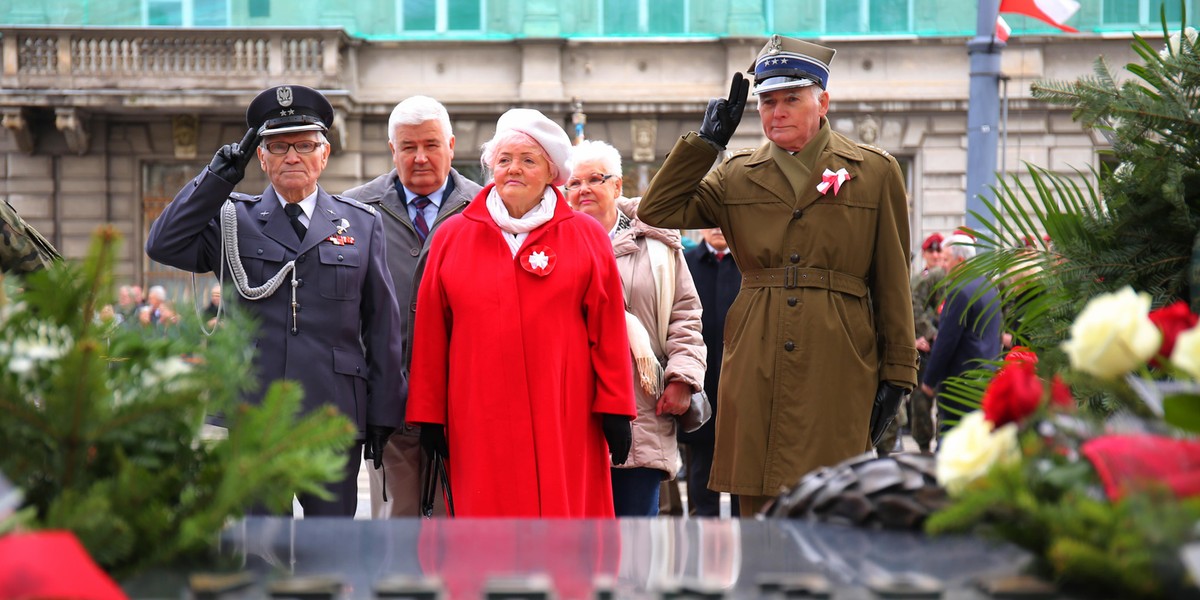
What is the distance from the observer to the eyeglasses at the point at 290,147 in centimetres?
525

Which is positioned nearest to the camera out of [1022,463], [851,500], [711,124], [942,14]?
[1022,463]

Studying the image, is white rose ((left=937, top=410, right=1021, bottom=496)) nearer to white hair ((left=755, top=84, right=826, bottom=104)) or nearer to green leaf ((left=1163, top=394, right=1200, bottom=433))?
green leaf ((left=1163, top=394, right=1200, bottom=433))

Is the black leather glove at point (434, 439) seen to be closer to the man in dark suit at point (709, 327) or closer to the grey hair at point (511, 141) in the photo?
the grey hair at point (511, 141)

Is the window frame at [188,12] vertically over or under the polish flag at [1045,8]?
over

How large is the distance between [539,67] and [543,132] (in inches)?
660

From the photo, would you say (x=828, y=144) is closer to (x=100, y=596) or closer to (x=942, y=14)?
(x=100, y=596)

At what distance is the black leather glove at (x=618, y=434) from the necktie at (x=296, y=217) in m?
1.31

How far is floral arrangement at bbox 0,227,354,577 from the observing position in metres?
1.79

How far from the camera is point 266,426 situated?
74.7 inches

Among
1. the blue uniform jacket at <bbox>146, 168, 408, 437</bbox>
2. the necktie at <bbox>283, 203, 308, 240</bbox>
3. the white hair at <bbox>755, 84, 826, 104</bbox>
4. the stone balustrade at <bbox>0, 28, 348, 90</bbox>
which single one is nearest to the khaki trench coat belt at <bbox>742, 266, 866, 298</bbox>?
the white hair at <bbox>755, 84, 826, 104</bbox>

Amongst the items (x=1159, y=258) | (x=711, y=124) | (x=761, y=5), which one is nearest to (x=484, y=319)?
(x=711, y=124)

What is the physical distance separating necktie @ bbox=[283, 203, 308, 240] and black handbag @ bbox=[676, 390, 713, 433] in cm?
172

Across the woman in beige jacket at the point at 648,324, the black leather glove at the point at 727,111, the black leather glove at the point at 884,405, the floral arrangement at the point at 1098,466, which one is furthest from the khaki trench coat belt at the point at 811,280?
the floral arrangement at the point at 1098,466

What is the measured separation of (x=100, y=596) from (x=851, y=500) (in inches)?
47.1
